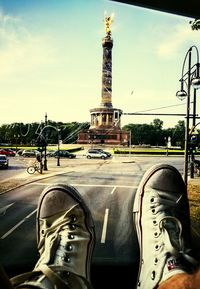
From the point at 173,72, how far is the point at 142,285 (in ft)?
3.80

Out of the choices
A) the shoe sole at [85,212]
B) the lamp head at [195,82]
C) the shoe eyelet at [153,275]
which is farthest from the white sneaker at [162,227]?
the lamp head at [195,82]

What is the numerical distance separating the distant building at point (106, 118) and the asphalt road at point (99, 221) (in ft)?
0.63

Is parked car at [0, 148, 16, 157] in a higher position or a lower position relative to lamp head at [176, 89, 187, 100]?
lower

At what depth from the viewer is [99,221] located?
1.66 metres

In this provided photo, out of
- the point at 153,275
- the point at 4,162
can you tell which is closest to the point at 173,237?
the point at 153,275

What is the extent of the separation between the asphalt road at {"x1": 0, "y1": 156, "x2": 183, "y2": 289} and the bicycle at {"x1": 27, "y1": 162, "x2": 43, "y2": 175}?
6cm

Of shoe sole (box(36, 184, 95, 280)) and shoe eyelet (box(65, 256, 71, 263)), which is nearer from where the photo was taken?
shoe eyelet (box(65, 256, 71, 263))

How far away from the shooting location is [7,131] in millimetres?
1608

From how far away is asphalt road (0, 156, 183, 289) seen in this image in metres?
1.57

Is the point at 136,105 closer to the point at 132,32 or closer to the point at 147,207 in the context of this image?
the point at 132,32

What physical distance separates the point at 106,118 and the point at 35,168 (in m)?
0.49

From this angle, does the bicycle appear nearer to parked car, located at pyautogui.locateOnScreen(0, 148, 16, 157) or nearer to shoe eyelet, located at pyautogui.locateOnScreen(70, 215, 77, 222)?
parked car, located at pyautogui.locateOnScreen(0, 148, 16, 157)

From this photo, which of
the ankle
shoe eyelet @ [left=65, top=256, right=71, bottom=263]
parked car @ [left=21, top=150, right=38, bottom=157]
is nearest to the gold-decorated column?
parked car @ [left=21, top=150, right=38, bottom=157]

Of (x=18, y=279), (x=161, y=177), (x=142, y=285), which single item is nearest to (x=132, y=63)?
(x=161, y=177)
